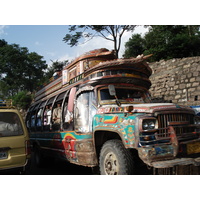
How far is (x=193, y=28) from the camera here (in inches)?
977

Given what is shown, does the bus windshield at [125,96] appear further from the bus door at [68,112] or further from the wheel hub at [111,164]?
the wheel hub at [111,164]

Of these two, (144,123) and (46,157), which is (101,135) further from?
(46,157)

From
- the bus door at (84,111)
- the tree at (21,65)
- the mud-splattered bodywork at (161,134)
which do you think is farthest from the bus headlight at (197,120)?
the tree at (21,65)

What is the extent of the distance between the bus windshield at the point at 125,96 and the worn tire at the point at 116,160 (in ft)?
3.59

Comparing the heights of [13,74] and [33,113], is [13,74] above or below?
above

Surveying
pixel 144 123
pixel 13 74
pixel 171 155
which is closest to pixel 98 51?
pixel 144 123

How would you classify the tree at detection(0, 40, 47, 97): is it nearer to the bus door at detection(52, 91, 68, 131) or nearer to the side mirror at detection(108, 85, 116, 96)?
the bus door at detection(52, 91, 68, 131)

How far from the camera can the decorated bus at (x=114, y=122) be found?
3561mm

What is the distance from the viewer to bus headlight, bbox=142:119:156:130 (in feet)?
11.8

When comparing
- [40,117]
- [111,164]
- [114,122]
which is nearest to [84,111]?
[114,122]

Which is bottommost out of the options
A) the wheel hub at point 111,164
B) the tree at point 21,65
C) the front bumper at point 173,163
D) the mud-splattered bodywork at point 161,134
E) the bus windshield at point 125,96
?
the wheel hub at point 111,164

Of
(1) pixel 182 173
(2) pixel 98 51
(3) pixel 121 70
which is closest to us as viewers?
(1) pixel 182 173

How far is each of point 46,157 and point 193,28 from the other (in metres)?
23.4

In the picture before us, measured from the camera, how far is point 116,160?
12.8 feet
